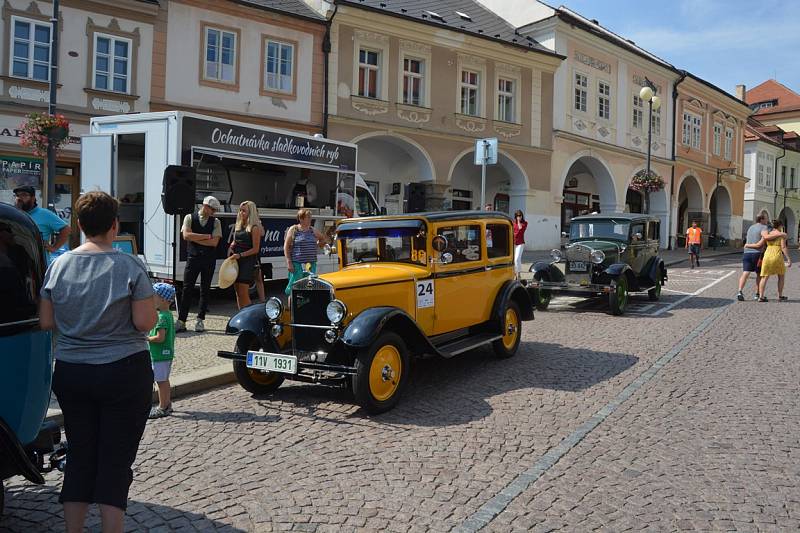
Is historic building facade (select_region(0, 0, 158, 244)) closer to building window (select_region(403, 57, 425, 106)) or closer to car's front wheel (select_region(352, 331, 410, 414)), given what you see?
building window (select_region(403, 57, 425, 106))

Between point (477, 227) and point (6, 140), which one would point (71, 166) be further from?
point (477, 227)

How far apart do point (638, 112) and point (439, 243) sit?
1101 inches

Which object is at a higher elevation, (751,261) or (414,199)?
(414,199)

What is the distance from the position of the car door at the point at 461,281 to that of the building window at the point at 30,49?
1355 centimetres

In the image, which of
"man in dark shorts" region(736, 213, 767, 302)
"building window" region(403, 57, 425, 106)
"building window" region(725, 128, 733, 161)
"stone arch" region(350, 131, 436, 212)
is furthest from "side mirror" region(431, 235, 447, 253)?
"building window" region(725, 128, 733, 161)

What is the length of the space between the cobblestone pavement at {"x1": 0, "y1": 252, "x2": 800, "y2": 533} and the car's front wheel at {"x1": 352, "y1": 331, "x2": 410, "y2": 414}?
152mm

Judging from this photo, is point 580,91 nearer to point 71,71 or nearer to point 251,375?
point 71,71

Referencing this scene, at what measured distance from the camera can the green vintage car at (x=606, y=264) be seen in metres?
11.5

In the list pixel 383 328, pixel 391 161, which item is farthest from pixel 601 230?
pixel 391 161

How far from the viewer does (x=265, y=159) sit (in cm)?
1156

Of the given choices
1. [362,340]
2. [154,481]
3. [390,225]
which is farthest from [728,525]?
[390,225]

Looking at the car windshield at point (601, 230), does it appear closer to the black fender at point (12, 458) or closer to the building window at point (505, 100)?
the black fender at point (12, 458)

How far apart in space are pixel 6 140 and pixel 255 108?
6389 mm

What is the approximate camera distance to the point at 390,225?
21.7 feet
